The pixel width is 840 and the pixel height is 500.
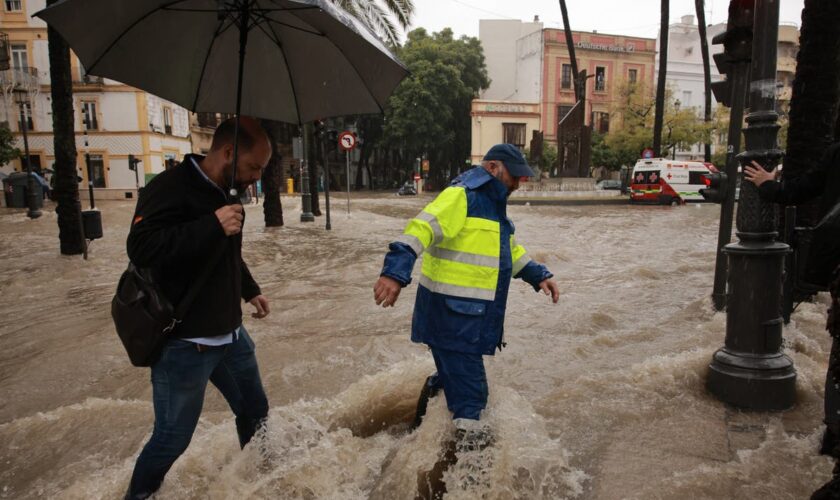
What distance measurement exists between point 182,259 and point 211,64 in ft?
4.76

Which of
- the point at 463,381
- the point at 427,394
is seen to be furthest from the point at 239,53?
the point at 427,394

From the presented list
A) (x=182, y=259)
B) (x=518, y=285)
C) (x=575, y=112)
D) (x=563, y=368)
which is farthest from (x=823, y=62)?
(x=575, y=112)

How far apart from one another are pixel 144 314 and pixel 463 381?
1.52 meters

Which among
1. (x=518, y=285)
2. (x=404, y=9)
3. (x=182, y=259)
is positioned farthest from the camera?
(x=404, y=9)

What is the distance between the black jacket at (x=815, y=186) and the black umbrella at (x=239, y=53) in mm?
2231

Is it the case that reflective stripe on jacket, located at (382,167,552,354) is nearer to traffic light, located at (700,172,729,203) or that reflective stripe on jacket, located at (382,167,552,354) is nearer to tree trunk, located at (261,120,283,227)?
traffic light, located at (700,172,729,203)

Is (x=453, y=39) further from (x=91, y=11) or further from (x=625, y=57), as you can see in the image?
Result: (x=91, y=11)

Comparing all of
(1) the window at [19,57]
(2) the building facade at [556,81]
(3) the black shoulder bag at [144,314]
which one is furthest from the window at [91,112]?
(3) the black shoulder bag at [144,314]

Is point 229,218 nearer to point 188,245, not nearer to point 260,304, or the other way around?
point 188,245

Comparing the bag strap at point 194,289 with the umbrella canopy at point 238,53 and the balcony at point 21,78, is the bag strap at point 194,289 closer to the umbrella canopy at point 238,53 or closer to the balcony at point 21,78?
the umbrella canopy at point 238,53

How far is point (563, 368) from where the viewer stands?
5293 mm

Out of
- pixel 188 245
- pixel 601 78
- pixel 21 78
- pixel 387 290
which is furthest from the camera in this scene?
pixel 601 78

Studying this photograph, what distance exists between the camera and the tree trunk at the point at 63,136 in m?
9.94

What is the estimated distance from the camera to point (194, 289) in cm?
233
